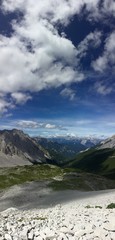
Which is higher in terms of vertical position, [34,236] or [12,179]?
[12,179]

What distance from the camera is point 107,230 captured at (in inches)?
846

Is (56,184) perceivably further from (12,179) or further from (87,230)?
(87,230)

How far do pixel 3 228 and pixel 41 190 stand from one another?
294 feet

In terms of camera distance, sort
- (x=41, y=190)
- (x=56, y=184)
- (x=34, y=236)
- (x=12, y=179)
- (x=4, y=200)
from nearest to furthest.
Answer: (x=34, y=236) < (x=4, y=200) < (x=41, y=190) < (x=56, y=184) < (x=12, y=179)

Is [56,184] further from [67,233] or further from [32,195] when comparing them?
[67,233]

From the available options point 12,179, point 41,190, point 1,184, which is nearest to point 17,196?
point 41,190

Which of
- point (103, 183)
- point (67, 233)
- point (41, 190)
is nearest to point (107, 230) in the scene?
point (67, 233)

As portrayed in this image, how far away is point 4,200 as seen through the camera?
92.1 metres

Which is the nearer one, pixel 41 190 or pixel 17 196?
pixel 17 196

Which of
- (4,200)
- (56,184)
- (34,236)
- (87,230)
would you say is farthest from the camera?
(56,184)

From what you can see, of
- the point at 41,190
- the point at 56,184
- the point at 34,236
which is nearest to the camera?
the point at 34,236

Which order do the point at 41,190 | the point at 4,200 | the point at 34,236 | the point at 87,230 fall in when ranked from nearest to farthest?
the point at 34,236, the point at 87,230, the point at 4,200, the point at 41,190

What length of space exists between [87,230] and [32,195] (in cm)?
7983

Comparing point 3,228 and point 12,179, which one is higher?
point 12,179
